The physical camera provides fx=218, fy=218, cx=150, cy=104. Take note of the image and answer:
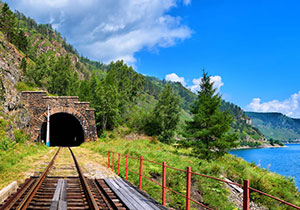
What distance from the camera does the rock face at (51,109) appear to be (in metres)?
27.6

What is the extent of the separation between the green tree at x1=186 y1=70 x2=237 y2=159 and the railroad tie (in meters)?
14.7

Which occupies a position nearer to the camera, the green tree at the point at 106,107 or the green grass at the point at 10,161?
the green grass at the point at 10,161

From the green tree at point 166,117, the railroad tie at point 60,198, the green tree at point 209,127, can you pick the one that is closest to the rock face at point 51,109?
the green tree at point 166,117

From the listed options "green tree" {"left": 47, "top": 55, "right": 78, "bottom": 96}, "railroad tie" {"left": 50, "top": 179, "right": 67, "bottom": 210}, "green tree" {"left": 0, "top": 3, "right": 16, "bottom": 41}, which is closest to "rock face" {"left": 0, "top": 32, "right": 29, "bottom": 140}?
"railroad tie" {"left": 50, "top": 179, "right": 67, "bottom": 210}

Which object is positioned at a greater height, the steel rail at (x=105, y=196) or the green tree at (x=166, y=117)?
the green tree at (x=166, y=117)

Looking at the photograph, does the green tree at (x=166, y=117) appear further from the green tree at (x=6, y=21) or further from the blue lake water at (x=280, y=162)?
the green tree at (x=6, y=21)

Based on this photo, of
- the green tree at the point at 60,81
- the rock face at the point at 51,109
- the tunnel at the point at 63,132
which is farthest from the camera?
the green tree at the point at 60,81

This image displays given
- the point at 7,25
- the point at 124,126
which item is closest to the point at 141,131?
the point at 124,126

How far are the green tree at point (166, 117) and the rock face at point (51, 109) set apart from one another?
1113 cm

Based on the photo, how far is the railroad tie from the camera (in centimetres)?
567

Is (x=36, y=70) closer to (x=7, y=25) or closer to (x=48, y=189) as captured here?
(x=7, y=25)

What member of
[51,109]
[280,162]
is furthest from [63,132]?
[280,162]

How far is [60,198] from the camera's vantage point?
21.2 ft

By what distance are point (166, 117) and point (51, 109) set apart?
57.7ft
